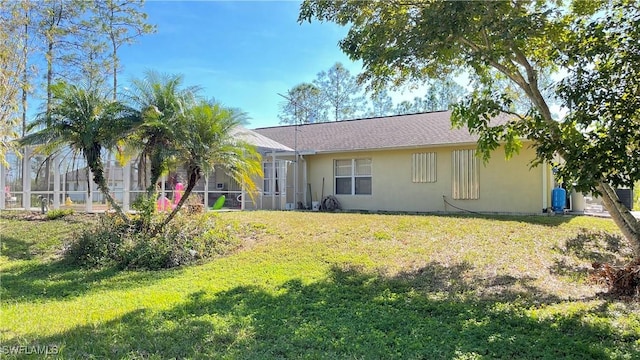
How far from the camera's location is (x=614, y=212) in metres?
5.79

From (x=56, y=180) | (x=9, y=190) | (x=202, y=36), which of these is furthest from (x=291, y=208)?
(x=9, y=190)

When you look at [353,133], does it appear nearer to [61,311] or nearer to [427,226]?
[427,226]

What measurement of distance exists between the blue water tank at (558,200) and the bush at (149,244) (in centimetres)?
1023

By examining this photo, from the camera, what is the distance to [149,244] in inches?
327

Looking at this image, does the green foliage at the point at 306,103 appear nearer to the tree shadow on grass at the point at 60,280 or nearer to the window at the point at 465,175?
the window at the point at 465,175

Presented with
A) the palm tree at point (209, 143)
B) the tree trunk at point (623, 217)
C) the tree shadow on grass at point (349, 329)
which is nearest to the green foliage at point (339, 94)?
the palm tree at point (209, 143)

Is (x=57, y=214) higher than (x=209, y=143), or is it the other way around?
(x=209, y=143)

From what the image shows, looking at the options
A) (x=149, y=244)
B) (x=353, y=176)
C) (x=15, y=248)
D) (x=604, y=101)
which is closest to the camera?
(x=604, y=101)

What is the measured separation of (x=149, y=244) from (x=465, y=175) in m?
10.5

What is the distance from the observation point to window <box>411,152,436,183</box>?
1462cm

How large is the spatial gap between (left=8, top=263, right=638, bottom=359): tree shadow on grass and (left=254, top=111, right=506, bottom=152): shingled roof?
9462mm

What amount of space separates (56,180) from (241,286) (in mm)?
11647

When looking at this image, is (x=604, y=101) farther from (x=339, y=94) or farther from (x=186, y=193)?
(x=339, y=94)

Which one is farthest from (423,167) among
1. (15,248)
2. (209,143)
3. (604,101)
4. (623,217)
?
(15,248)
